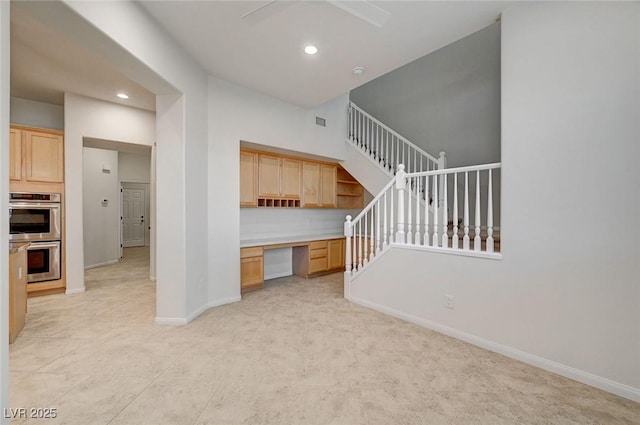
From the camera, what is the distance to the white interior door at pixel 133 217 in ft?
29.8

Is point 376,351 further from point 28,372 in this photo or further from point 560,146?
point 28,372

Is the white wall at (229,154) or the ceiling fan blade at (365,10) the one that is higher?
the ceiling fan blade at (365,10)

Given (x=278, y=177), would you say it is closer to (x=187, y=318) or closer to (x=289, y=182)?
(x=289, y=182)

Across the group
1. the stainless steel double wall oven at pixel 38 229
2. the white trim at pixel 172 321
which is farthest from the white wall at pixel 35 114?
the white trim at pixel 172 321

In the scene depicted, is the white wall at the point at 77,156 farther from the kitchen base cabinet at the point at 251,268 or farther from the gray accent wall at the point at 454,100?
the gray accent wall at the point at 454,100

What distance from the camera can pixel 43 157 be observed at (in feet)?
13.4

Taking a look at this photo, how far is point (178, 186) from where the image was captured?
315cm

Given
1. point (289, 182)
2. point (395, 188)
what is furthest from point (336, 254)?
point (395, 188)

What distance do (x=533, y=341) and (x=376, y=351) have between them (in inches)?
50.7

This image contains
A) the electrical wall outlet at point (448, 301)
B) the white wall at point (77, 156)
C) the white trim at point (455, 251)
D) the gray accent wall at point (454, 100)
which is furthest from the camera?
the gray accent wall at point (454, 100)

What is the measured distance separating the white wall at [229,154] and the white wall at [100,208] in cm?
412

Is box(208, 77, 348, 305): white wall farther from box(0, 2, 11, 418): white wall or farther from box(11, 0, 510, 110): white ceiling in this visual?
box(0, 2, 11, 418): white wall

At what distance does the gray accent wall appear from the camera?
4.58 meters

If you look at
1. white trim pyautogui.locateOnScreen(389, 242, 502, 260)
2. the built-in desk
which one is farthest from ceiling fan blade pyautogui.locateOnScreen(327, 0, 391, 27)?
the built-in desk
